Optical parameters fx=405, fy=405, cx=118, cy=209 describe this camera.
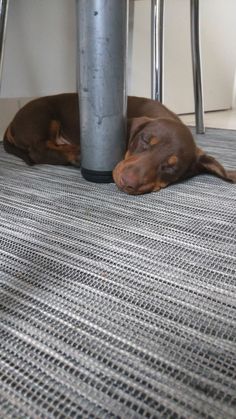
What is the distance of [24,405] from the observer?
0.41 m

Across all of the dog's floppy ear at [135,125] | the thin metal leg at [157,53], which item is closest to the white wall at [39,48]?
the thin metal leg at [157,53]

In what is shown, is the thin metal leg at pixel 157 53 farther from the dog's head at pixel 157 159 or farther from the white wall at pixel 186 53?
the dog's head at pixel 157 159

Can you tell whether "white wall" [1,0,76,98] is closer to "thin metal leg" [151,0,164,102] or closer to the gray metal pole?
"thin metal leg" [151,0,164,102]

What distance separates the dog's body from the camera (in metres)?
1.14

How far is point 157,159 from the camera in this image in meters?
1.16

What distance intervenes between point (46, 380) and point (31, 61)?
1860mm

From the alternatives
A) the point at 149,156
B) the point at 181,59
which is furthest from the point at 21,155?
the point at 181,59

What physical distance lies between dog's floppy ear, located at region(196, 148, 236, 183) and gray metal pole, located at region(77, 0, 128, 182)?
0.26m

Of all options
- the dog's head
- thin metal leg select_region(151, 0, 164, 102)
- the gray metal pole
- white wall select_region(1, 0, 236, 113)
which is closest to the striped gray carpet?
the dog's head

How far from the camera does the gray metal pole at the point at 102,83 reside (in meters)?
1.07

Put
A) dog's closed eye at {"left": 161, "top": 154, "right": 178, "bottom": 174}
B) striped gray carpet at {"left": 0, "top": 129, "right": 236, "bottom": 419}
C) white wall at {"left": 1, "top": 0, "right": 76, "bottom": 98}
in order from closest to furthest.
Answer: striped gray carpet at {"left": 0, "top": 129, "right": 236, "bottom": 419} < dog's closed eye at {"left": 161, "top": 154, "right": 178, "bottom": 174} < white wall at {"left": 1, "top": 0, "right": 76, "bottom": 98}

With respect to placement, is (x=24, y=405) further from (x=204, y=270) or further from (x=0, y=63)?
(x=0, y=63)

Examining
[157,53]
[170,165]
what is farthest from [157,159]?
[157,53]

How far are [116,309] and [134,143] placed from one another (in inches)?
29.1
